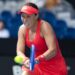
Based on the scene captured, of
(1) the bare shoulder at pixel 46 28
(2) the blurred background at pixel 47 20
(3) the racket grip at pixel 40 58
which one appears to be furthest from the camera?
(2) the blurred background at pixel 47 20

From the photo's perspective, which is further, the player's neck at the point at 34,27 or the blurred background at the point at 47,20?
the blurred background at the point at 47,20

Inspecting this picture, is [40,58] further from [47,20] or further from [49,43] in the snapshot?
[47,20]

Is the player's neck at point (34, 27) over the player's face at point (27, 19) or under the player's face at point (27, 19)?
under

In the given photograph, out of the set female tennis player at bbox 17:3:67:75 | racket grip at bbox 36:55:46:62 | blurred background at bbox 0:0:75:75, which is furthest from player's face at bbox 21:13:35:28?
blurred background at bbox 0:0:75:75

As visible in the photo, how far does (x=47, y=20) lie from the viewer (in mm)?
7391

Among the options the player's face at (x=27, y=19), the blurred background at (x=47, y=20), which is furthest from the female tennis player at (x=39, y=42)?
the blurred background at (x=47, y=20)

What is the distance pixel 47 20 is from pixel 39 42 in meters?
3.52

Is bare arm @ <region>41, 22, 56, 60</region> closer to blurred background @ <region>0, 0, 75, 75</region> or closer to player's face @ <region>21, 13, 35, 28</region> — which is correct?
player's face @ <region>21, 13, 35, 28</region>

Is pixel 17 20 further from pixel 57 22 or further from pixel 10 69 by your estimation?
pixel 10 69

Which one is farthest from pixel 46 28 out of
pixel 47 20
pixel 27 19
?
pixel 47 20

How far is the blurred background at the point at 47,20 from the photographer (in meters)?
5.46

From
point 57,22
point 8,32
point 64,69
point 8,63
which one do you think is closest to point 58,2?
point 57,22

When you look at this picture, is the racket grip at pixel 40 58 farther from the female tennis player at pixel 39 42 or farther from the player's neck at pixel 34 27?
the player's neck at pixel 34 27

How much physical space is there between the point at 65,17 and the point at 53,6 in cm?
36
